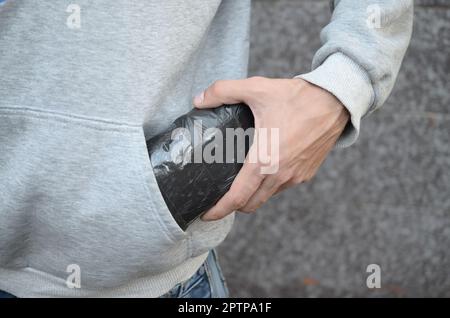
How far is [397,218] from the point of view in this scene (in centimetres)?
235

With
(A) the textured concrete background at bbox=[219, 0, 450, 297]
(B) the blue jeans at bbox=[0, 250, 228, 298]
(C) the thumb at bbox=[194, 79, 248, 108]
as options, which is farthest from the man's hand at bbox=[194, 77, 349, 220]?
(A) the textured concrete background at bbox=[219, 0, 450, 297]

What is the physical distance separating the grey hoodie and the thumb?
0.07m

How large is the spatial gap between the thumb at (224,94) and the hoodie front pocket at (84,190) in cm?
15

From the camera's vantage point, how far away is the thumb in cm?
100

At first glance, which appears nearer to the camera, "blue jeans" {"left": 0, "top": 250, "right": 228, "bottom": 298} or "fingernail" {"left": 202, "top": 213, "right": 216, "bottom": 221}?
"fingernail" {"left": 202, "top": 213, "right": 216, "bottom": 221}

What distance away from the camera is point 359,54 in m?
1.02

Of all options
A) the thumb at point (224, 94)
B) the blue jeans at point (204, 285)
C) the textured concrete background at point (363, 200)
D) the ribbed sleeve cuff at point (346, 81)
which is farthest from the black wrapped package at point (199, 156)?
the textured concrete background at point (363, 200)

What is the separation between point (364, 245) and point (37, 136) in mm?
1771

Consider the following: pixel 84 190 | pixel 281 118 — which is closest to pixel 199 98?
pixel 281 118

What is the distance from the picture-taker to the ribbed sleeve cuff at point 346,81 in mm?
1005

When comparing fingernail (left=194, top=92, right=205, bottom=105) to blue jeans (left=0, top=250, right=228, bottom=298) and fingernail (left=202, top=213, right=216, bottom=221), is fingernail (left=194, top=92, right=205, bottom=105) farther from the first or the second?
blue jeans (left=0, top=250, right=228, bottom=298)

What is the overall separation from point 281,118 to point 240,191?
0.16m

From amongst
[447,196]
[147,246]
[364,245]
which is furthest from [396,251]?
[147,246]
